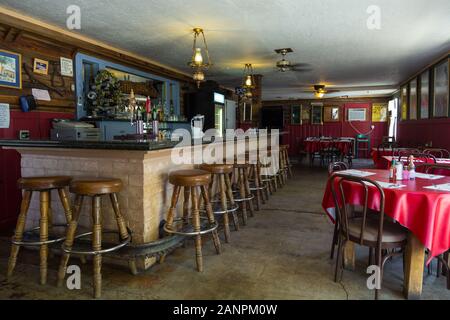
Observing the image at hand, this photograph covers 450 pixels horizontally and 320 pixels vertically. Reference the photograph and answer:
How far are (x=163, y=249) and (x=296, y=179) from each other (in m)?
5.29

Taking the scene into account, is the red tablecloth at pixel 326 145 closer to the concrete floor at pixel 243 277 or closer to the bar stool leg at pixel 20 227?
the concrete floor at pixel 243 277

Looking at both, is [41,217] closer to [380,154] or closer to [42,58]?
[42,58]

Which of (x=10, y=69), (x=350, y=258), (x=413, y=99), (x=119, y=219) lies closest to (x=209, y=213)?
(x=119, y=219)

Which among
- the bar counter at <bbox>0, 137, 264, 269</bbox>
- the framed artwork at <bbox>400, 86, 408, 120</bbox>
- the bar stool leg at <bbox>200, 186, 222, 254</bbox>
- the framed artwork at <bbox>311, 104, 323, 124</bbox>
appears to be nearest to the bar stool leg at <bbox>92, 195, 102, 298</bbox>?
the bar counter at <bbox>0, 137, 264, 269</bbox>

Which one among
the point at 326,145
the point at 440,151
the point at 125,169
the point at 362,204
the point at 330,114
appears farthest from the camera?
the point at 330,114

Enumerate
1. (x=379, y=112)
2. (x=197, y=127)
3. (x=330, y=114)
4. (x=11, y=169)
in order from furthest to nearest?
(x=330, y=114)
(x=379, y=112)
(x=197, y=127)
(x=11, y=169)

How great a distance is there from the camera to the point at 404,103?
30.7ft

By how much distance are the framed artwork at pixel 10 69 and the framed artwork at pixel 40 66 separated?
0.65ft

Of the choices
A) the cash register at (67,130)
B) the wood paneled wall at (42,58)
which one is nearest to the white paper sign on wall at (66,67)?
the wood paneled wall at (42,58)

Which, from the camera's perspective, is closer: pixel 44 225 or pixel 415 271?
pixel 415 271

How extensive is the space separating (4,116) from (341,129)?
41.7ft

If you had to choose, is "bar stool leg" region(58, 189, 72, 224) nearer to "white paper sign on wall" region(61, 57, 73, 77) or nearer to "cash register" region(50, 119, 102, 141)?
"cash register" region(50, 119, 102, 141)

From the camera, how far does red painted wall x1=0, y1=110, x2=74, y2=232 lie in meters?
3.66
